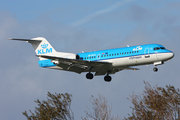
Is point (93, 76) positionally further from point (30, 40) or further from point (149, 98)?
point (149, 98)

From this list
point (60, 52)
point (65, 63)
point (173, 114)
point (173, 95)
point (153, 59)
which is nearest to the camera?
point (173, 114)

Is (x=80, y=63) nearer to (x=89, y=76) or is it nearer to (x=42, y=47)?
(x=89, y=76)

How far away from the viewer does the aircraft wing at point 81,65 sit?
43438mm

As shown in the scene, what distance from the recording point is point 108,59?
4353cm

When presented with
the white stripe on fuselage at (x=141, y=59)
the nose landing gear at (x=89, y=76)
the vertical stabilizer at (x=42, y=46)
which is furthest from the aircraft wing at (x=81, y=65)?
the vertical stabilizer at (x=42, y=46)

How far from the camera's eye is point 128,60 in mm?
42375

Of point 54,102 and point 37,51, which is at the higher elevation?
point 37,51

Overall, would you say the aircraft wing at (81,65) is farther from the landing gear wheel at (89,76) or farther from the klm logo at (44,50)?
the klm logo at (44,50)

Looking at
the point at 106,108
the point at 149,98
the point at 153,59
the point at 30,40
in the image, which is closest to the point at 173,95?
the point at 149,98

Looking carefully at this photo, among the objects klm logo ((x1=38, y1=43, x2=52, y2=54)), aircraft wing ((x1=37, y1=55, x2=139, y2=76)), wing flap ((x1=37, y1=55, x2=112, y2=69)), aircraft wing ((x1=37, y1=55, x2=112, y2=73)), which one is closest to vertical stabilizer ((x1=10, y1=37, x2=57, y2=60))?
klm logo ((x1=38, y1=43, x2=52, y2=54))

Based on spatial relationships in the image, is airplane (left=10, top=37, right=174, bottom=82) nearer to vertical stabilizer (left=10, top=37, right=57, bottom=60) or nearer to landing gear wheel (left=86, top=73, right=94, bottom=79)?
landing gear wheel (left=86, top=73, right=94, bottom=79)

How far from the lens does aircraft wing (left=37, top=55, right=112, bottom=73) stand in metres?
43.4

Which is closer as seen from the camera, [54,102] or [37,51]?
[54,102]

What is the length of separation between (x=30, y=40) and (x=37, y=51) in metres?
1.78
